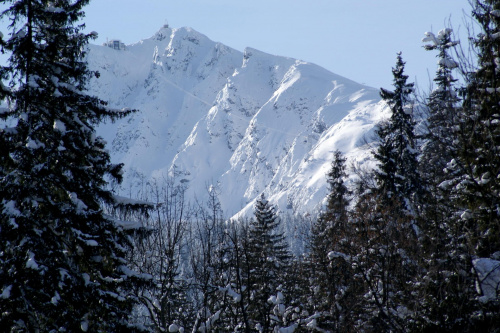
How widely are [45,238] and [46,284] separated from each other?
0.91m

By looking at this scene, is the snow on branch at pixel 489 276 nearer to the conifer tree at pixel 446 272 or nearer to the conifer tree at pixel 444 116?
the conifer tree at pixel 446 272

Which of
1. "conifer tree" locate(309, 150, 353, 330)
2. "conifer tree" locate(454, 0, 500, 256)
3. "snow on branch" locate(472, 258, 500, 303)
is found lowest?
"snow on branch" locate(472, 258, 500, 303)

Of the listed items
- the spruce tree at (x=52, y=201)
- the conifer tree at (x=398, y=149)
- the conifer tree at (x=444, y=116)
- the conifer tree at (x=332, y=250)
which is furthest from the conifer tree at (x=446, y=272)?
the conifer tree at (x=398, y=149)

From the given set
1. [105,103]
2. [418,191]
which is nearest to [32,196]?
[105,103]

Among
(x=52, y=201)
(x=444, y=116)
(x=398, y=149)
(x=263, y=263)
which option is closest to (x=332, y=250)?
(x=263, y=263)

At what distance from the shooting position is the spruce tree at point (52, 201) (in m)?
8.58

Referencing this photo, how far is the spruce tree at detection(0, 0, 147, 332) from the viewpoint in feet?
28.1

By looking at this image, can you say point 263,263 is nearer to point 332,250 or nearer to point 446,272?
point 332,250

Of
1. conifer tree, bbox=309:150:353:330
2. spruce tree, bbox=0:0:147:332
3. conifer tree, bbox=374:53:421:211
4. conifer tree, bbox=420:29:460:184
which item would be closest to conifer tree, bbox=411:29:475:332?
conifer tree, bbox=420:29:460:184

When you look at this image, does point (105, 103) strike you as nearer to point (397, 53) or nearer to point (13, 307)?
point (13, 307)

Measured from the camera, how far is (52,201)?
936cm

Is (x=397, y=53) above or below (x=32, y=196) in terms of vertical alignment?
above

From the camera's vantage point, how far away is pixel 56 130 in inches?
377

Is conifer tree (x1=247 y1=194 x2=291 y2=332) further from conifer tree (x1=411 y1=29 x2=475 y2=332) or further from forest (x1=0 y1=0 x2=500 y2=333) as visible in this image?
conifer tree (x1=411 y1=29 x2=475 y2=332)
